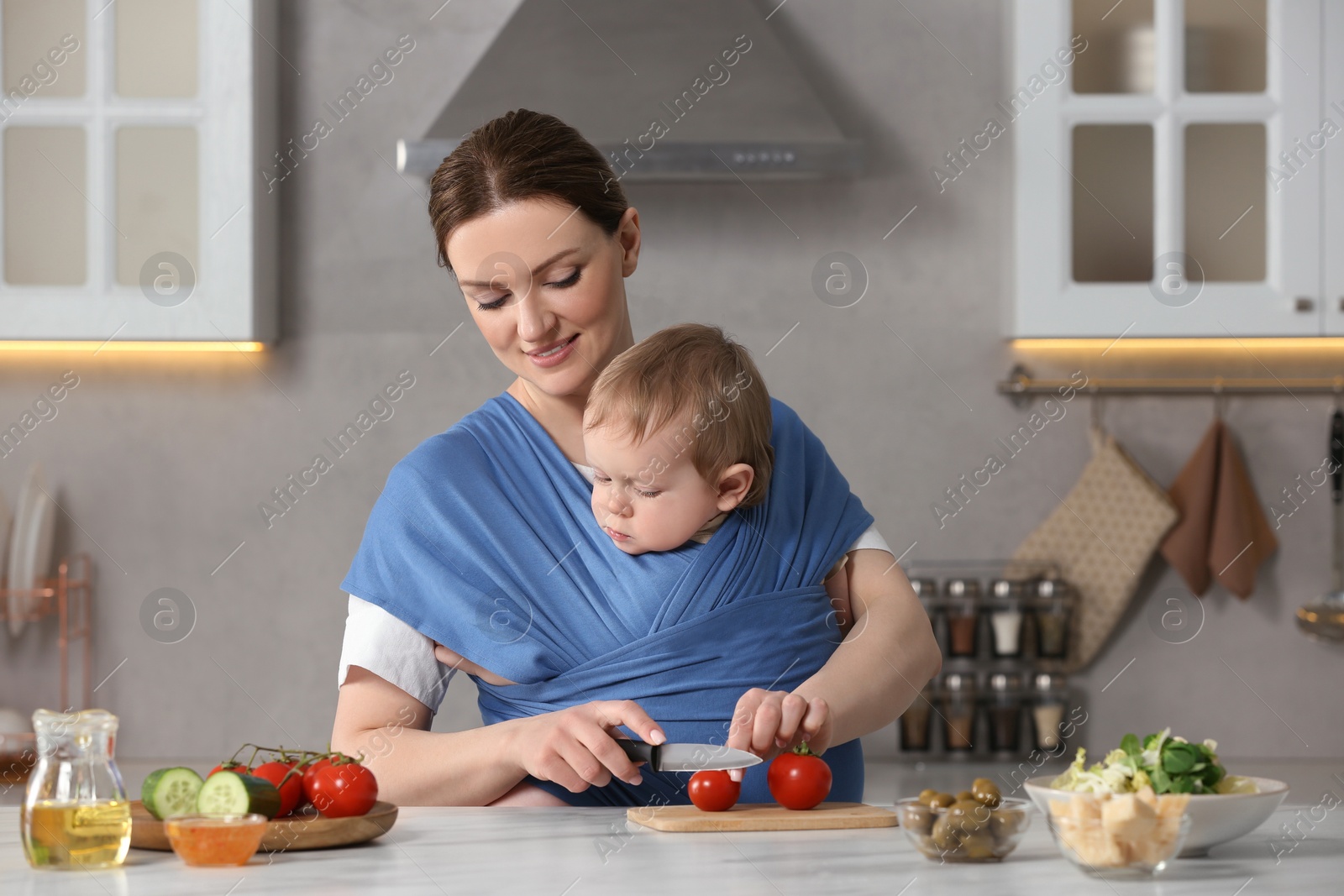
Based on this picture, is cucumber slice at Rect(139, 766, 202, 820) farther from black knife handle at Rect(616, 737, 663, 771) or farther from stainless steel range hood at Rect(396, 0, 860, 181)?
stainless steel range hood at Rect(396, 0, 860, 181)

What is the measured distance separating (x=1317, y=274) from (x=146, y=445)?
2393mm

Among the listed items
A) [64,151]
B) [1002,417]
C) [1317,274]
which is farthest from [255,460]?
[1317,274]

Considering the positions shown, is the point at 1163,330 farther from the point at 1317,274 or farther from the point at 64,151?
the point at 64,151

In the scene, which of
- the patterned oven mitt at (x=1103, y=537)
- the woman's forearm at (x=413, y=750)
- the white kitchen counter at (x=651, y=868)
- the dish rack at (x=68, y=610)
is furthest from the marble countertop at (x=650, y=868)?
the dish rack at (x=68, y=610)

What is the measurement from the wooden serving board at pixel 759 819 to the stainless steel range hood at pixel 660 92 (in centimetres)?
158

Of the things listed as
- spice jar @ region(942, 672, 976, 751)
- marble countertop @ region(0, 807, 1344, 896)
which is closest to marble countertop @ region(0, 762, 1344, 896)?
marble countertop @ region(0, 807, 1344, 896)

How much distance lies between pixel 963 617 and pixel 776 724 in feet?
5.34

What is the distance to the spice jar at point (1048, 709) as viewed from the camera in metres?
2.58

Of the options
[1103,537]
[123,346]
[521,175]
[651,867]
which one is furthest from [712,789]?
[123,346]

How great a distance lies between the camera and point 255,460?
8.92 feet

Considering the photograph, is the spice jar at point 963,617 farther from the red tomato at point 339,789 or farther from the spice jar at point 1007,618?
the red tomato at point 339,789

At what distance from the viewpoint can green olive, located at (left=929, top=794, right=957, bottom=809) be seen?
0.88m

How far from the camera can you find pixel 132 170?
8.43 feet

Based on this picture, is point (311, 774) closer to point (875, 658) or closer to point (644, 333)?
point (875, 658)
